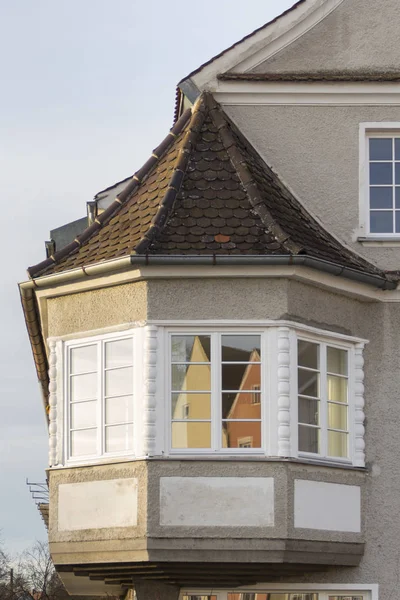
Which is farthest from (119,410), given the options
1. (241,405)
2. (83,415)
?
(241,405)

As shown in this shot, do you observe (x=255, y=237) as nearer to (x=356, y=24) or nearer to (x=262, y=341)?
(x=262, y=341)

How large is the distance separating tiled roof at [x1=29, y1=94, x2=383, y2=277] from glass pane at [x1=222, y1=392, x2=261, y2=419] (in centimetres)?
168

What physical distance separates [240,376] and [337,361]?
5.17 ft

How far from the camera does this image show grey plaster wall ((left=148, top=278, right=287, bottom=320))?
16.8 metres

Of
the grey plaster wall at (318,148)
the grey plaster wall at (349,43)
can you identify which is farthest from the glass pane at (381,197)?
the grey plaster wall at (349,43)

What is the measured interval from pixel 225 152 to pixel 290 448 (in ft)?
13.5

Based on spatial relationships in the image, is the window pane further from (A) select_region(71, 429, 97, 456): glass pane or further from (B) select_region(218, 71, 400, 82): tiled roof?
(B) select_region(218, 71, 400, 82): tiled roof

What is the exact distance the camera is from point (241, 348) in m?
16.8

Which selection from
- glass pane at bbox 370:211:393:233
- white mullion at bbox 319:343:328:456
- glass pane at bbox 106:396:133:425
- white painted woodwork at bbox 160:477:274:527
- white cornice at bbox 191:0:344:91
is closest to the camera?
white painted woodwork at bbox 160:477:274:527

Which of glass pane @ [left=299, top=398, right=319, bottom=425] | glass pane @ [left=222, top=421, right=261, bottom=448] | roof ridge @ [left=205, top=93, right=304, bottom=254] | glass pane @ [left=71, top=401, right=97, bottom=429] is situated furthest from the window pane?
glass pane @ [left=71, top=401, right=97, bottom=429]

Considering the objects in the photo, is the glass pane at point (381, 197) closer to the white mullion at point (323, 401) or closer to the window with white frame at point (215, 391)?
the white mullion at point (323, 401)

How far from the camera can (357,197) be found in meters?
18.9

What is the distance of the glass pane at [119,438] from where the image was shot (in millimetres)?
16781

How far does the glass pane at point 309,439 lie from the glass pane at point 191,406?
1173mm
